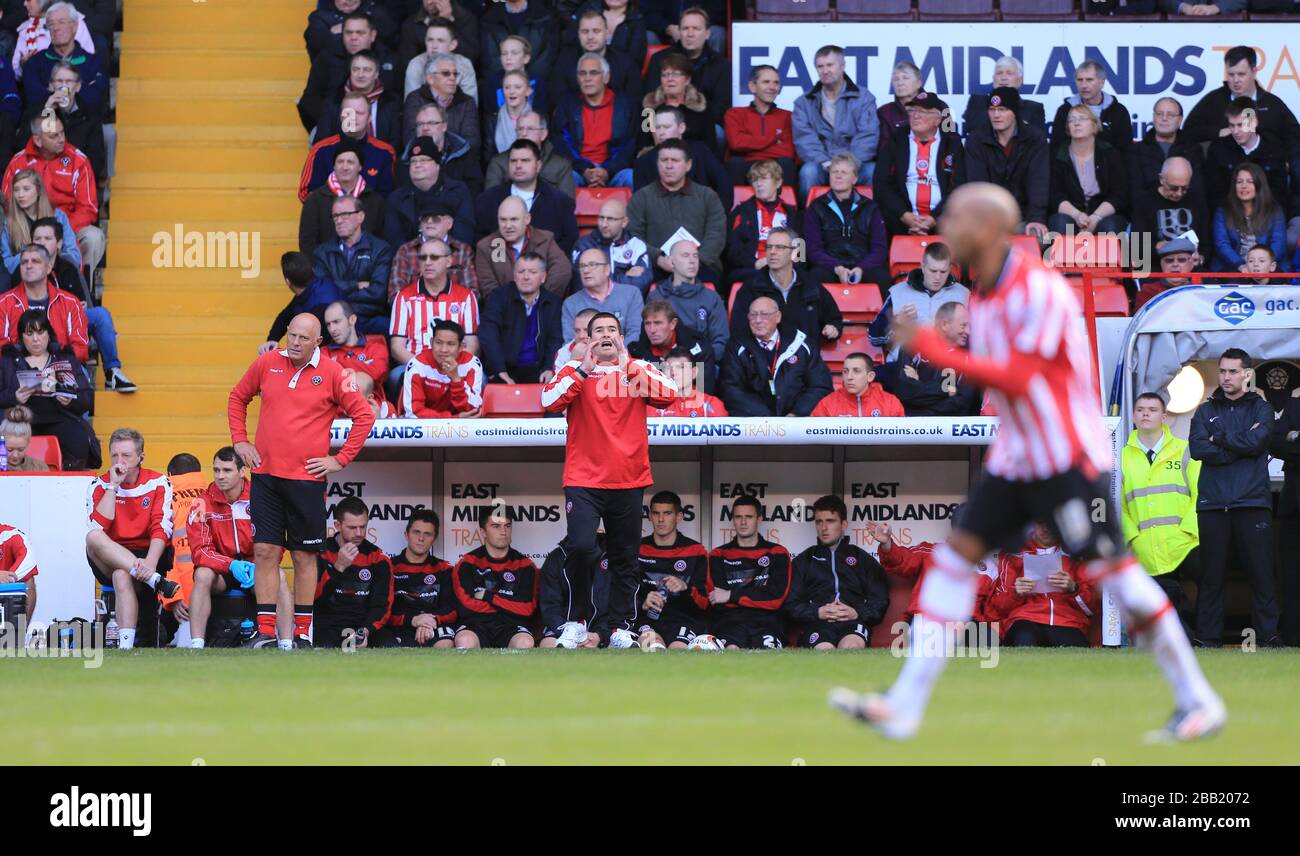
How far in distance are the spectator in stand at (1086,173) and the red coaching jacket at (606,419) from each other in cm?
545

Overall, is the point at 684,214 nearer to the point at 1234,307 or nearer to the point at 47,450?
the point at 1234,307

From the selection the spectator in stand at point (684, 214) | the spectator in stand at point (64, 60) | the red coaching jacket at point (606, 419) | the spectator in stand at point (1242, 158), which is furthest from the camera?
the spectator in stand at point (64, 60)

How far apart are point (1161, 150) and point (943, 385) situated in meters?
4.17

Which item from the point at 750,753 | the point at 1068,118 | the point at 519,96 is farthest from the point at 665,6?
the point at 750,753

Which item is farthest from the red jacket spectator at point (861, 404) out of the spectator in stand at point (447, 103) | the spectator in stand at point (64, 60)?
the spectator in stand at point (64, 60)

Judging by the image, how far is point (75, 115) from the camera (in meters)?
17.5

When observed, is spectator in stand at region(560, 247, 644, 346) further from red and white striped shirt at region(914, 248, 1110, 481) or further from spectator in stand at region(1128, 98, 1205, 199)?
red and white striped shirt at region(914, 248, 1110, 481)

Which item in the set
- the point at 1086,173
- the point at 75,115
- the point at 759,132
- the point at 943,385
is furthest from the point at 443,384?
the point at 1086,173

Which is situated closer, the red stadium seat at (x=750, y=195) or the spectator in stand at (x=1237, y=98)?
the red stadium seat at (x=750, y=195)

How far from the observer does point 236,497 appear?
13.7 m

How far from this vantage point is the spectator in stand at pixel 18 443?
1413 centimetres

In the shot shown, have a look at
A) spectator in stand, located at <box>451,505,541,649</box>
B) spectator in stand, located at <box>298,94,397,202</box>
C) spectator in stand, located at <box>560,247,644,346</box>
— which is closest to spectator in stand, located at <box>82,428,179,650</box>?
spectator in stand, located at <box>451,505,541,649</box>
